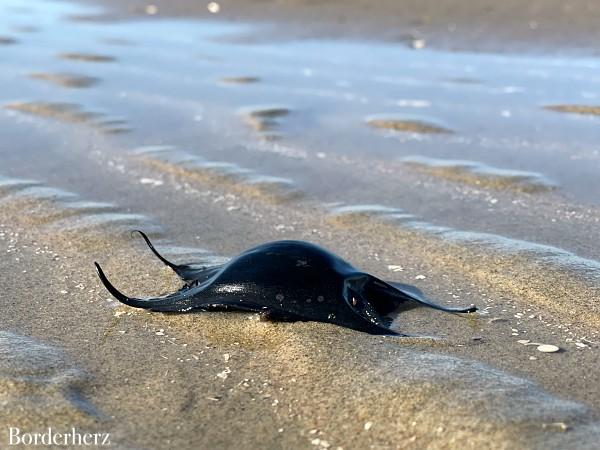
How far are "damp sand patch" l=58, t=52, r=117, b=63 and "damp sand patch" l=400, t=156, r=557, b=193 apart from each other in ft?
15.9

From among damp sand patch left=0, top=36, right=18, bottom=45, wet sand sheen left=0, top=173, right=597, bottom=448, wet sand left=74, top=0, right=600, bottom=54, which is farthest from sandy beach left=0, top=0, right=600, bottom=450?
damp sand patch left=0, top=36, right=18, bottom=45

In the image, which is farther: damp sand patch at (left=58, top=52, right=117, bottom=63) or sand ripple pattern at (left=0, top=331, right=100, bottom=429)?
damp sand patch at (left=58, top=52, right=117, bottom=63)

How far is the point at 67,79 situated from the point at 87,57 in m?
1.41

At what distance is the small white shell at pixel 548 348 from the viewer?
304 centimetres

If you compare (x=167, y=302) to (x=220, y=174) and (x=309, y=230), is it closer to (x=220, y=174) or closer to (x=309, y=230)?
(x=309, y=230)

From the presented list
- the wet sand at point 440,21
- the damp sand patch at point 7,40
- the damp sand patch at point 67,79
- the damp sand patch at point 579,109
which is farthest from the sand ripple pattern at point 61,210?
the damp sand patch at point 7,40

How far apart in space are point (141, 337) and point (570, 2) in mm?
9103

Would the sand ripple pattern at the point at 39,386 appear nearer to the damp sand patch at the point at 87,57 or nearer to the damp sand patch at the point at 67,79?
the damp sand patch at the point at 67,79

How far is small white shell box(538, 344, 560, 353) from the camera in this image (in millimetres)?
3043

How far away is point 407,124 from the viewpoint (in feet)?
21.0

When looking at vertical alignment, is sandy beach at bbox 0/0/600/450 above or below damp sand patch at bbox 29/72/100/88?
below

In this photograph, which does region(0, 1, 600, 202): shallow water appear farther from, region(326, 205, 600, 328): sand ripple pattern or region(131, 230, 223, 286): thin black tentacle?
region(131, 230, 223, 286): thin black tentacle

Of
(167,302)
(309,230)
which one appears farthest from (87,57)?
(167,302)

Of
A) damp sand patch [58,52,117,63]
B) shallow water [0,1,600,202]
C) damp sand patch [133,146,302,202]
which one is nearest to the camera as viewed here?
damp sand patch [133,146,302,202]
